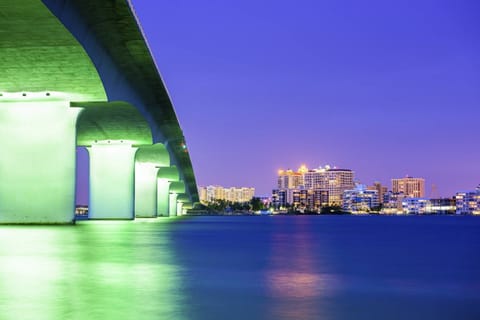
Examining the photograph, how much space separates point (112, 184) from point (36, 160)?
19.3m

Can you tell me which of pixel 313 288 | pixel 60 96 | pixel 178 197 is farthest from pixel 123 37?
pixel 178 197

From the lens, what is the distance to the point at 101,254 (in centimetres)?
1423

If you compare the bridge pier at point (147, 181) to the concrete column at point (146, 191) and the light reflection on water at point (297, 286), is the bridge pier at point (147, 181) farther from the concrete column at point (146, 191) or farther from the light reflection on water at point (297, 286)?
the light reflection on water at point (297, 286)

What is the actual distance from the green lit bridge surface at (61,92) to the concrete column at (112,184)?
119 inches

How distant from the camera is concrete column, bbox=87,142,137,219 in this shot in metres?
53.4

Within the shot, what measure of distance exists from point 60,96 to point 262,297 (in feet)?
95.3

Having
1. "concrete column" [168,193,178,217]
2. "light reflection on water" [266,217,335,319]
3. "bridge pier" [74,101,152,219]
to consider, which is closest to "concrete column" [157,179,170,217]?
"concrete column" [168,193,178,217]

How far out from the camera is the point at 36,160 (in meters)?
34.7

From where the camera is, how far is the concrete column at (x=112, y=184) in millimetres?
53406

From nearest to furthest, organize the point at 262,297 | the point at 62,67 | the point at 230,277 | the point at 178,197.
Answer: the point at 262,297 → the point at 230,277 → the point at 62,67 → the point at 178,197

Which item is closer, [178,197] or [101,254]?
[101,254]

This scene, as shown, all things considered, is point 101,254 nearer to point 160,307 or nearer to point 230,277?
point 230,277

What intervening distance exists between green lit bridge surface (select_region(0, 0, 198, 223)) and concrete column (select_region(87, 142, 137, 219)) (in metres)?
3.02

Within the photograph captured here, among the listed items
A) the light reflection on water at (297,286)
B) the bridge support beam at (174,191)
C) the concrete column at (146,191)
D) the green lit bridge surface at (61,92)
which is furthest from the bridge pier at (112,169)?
the bridge support beam at (174,191)
